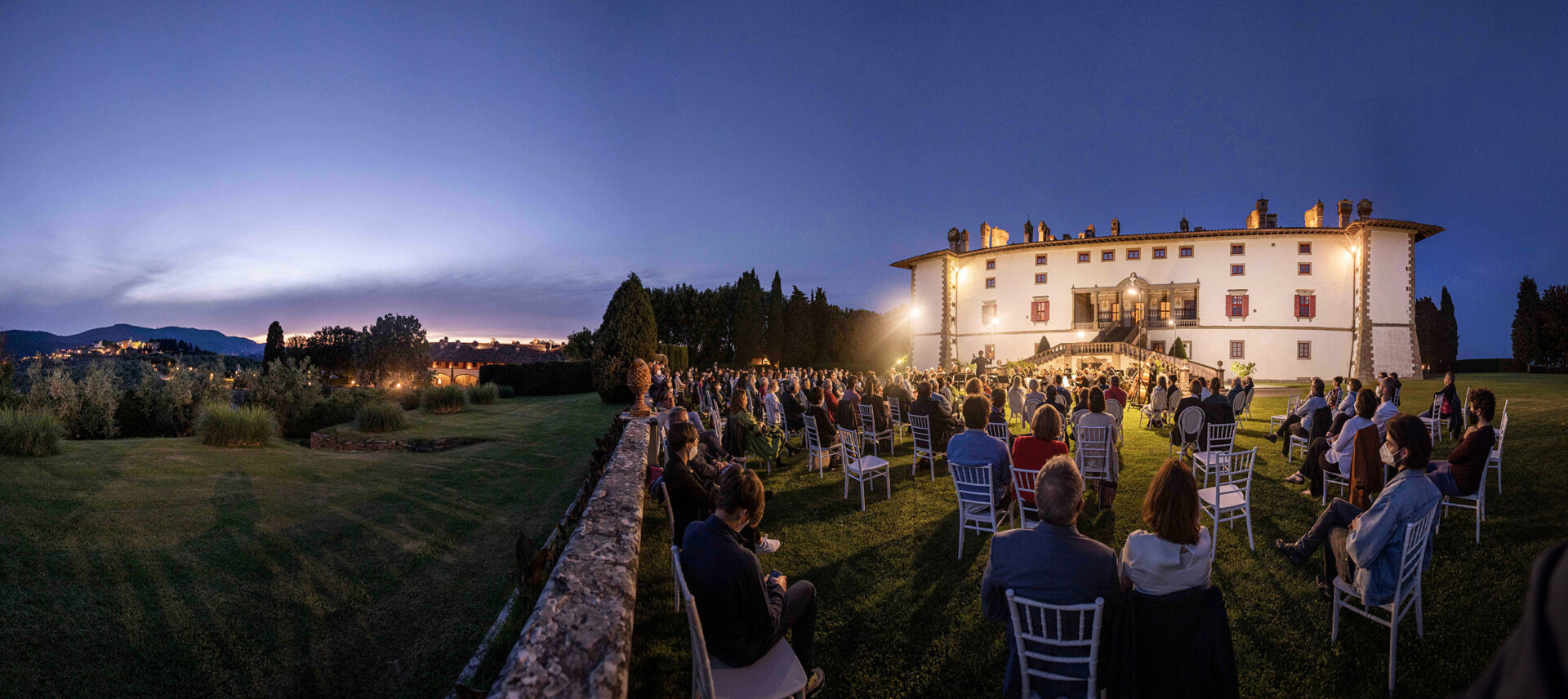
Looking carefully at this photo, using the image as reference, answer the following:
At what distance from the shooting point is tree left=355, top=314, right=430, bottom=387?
1049 inches

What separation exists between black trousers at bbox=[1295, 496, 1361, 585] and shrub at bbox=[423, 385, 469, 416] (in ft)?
67.8

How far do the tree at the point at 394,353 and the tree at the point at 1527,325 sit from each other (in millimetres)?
55076

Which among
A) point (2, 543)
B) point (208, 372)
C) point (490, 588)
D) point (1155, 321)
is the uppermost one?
point (1155, 321)

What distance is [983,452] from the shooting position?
5605 millimetres

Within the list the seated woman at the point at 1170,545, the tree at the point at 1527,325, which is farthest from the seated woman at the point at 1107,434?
the tree at the point at 1527,325

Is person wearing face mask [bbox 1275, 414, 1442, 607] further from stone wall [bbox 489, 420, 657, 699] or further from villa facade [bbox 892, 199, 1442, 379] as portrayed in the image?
villa facade [bbox 892, 199, 1442, 379]

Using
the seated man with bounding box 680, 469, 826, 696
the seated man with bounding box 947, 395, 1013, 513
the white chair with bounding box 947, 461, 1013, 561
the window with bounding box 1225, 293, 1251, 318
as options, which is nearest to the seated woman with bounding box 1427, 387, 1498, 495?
the seated man with bounding box 947, 395, 1013, 513

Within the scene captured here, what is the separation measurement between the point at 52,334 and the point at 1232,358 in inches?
3777

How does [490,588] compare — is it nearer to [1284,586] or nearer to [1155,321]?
[1284,586]

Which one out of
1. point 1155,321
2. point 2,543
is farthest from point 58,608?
point 1155,321

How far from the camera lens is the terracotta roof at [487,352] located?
56.8 meters

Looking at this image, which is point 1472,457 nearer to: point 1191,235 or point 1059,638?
point 1059,638

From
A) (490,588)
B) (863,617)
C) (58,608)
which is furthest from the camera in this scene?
(490,588)

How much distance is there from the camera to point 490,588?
5199 mm
